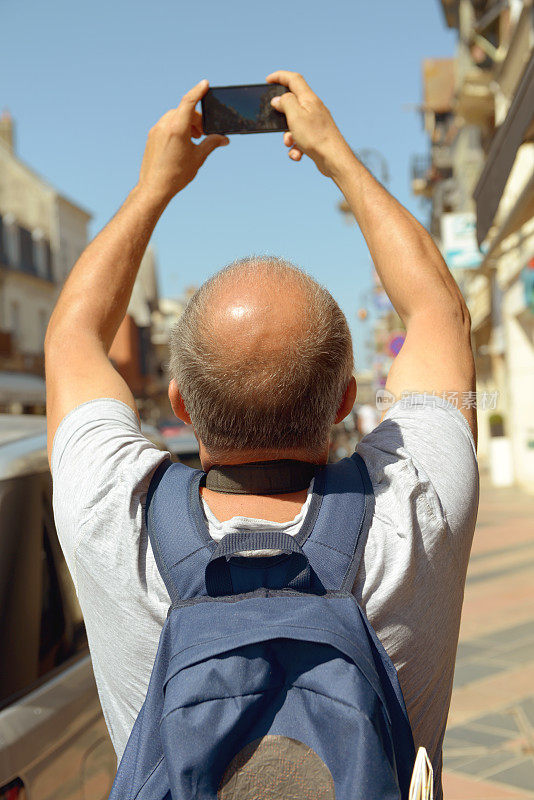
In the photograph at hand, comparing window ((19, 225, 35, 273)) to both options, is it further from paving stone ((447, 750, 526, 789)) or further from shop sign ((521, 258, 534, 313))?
paving stone ((447, 750, 526, 789))

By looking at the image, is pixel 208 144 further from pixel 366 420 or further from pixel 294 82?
pixel 366 420

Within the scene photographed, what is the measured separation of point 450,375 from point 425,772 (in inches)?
26.0

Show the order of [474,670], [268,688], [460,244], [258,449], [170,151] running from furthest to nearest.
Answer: [460,244] → [474,670] → [170,151] → [258,449] → [268,688]

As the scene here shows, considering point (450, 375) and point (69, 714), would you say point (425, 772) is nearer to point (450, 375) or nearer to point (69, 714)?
point (450, 375)

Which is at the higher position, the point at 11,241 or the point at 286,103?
the point at 11,241

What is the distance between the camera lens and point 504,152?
10.1ft

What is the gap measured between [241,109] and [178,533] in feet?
2.89

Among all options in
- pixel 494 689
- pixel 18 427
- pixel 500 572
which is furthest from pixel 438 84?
pixel 18 427

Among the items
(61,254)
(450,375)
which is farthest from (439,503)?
(61,254)

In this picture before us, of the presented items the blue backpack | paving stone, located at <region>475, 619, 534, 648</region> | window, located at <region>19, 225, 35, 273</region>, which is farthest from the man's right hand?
window, located at <region>19, 225, 35, 273</region>

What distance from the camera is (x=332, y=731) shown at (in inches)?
41.9

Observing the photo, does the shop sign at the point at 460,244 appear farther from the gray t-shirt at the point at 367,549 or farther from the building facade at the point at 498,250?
the gray t-shirt at the point at 367,549

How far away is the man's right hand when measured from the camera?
5.41ft

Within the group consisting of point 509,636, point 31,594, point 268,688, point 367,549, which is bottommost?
point 509,636
